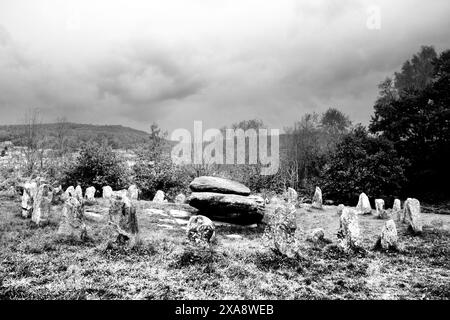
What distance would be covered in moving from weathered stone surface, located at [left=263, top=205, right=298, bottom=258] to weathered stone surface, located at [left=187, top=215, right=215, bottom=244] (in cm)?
199

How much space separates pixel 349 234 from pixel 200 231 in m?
5.13

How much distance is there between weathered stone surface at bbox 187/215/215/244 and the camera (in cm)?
891

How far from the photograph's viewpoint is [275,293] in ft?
21.8

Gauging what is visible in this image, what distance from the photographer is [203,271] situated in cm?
782

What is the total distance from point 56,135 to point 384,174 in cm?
4483

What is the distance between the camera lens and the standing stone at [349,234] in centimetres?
985

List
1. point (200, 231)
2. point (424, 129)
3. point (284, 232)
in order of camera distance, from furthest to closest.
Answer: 1. point (424, 129)
2. point (284, 232)
3. point (200, 231)

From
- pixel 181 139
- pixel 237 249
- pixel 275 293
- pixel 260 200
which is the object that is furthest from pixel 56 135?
pixel 275 293

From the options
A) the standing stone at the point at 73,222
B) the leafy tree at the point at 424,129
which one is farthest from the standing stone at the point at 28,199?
the leafy tree at the point at 424,129

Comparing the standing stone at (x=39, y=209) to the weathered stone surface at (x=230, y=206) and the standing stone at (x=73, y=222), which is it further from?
the weathered stone surface at (x=230, y=206)

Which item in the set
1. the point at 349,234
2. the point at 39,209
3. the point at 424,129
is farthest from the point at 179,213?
the point at 424,129

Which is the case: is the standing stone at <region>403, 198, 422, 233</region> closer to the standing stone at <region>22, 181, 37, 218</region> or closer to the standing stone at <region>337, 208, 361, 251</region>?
the standing stone at <region>337, 208, 361, 251</region>

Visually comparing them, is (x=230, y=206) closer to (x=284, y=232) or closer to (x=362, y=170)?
(x=284, y=232)

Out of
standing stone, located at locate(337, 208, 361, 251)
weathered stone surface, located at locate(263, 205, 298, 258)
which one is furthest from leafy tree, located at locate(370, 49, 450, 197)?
weathered stone surface, located at locate(263, 205, 298, 258)
